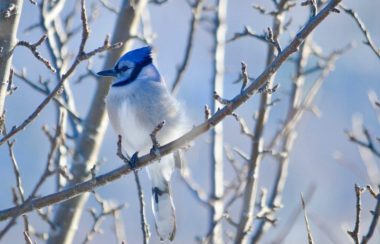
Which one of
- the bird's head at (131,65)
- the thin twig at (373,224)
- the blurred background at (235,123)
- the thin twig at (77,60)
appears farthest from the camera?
the blurred background at (235,123)

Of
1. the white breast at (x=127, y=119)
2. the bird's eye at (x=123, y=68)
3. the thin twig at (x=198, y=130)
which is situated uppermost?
the bird's eye at (x=123, y=68)

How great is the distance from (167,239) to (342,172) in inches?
346

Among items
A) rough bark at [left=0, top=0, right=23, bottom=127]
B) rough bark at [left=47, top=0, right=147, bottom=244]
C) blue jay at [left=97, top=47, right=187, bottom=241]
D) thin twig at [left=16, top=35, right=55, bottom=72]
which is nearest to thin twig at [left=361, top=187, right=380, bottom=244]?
thin twig at [left=16, top=35, right=55, bottom=72]

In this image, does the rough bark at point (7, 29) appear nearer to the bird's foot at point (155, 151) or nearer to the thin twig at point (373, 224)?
the bird's foot at point (155, 151)

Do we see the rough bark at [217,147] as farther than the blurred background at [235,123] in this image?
No

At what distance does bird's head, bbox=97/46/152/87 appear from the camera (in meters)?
3.25

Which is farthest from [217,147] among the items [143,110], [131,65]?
[131,65]

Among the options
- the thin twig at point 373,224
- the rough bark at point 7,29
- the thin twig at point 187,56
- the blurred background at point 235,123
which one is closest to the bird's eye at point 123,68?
the thin twig at point 187,56

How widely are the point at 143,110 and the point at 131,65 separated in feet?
0.81

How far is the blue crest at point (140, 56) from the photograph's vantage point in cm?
327

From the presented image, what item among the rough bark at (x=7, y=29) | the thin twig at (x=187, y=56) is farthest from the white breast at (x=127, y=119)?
the rough bark at (x=7, y=29)

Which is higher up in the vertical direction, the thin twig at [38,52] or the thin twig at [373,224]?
the thin twig at [38,52]

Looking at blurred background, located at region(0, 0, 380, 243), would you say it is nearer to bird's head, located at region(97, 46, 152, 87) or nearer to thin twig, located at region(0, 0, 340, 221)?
bird's head, located at region(97, 46, 152, 87)

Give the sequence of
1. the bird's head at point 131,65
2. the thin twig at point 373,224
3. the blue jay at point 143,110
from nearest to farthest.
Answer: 1. the thin twig at point 373,224
2. the blue jay at point 143,110
3. the bird's head at point 131,65
